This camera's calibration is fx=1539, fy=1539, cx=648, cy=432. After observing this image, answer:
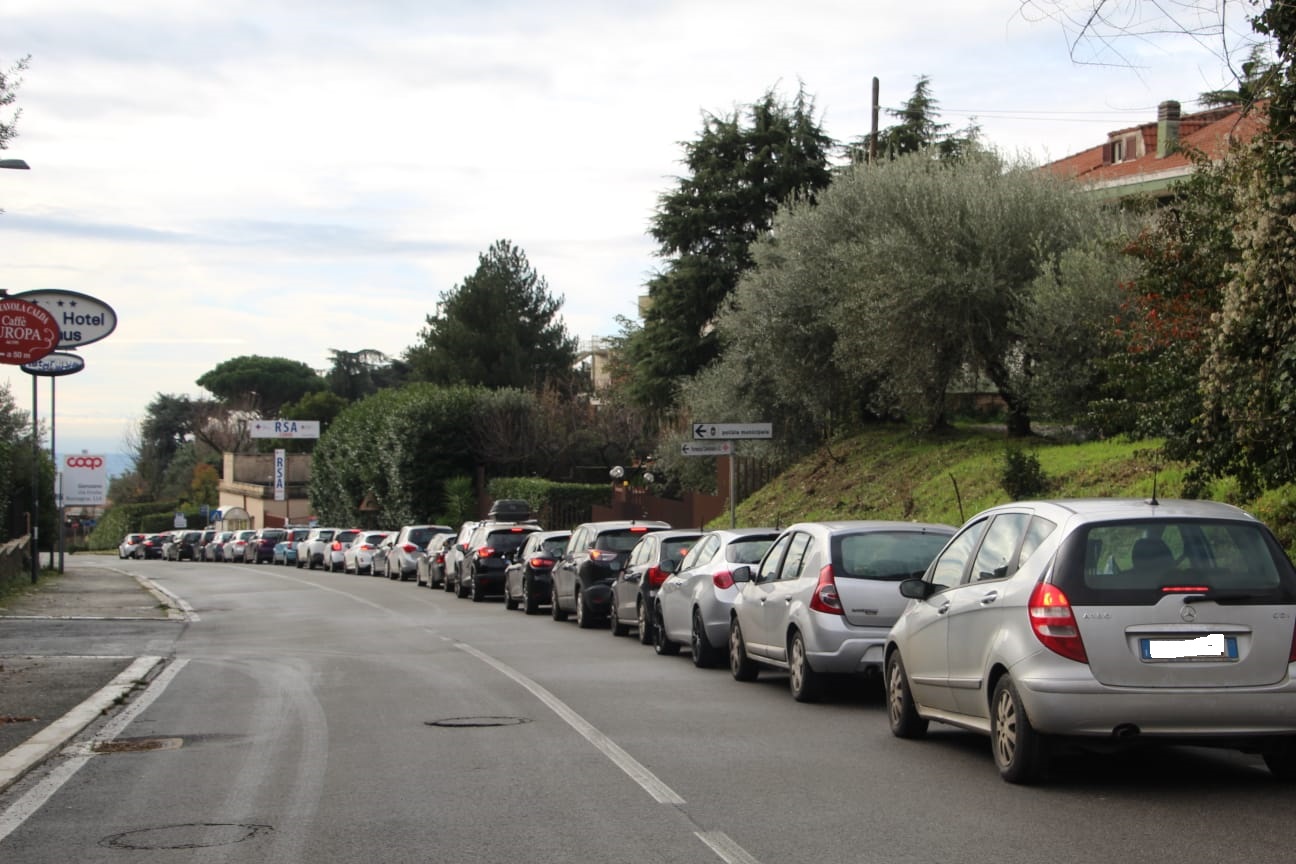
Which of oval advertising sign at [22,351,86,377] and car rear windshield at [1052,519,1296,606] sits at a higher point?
oval advertising sign at [22,351,86,377]

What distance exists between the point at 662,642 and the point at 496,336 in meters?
62.9

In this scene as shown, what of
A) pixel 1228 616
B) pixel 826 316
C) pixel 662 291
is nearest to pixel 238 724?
pixel 1228 616

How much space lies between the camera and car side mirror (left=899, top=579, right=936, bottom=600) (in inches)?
397

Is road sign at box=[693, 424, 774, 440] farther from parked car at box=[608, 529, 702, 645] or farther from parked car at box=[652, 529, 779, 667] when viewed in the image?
parked car at box=[652, 529, 779, 667]

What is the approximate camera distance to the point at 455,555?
35.9m

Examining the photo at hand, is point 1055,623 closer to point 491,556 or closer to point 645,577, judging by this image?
point 645,577

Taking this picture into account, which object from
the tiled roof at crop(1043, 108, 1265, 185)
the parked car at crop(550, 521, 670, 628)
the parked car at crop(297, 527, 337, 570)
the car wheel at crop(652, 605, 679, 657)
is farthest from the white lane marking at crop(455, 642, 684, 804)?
the parked car at crop(297, 527, 337, 570)

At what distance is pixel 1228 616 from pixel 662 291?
129ft

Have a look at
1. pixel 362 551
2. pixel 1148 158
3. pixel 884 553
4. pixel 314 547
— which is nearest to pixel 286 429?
pixel 314 547

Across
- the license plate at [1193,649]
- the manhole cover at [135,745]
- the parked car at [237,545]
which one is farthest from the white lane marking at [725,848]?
the parked car at [237,545]

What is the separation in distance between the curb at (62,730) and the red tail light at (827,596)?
19.1 feet

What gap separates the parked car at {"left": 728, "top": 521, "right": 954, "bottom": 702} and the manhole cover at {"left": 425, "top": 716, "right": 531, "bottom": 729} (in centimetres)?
251

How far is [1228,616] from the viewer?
8219 millimetres

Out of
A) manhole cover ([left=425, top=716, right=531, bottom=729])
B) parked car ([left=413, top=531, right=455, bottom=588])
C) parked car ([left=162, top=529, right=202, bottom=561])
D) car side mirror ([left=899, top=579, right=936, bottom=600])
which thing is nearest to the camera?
car side mirror ([left=899, top=579, right=936, bottom=600])
